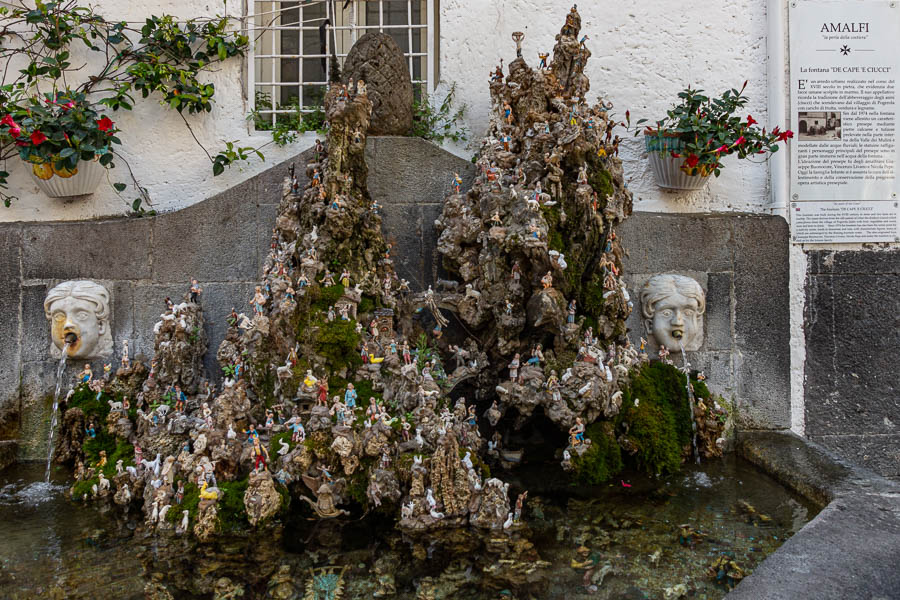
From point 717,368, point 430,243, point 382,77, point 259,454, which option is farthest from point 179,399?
point 717,368

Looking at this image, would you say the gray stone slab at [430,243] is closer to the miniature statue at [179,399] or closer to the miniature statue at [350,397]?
the miniature statue at [350,397]

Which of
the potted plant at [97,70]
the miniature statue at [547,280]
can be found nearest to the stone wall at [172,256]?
the potted plant at [97,70]

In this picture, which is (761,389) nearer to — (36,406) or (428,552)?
(428,552)

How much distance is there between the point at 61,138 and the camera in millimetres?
4637

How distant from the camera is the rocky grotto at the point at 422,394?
3.13 meters

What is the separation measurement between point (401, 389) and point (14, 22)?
3973mm

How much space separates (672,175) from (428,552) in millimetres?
3261

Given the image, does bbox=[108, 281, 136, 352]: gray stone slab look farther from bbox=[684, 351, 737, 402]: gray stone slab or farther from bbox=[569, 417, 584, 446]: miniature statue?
bbox=[684, 351, 737, 402]: gray stone slab

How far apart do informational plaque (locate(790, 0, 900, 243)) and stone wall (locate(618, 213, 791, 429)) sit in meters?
0.49

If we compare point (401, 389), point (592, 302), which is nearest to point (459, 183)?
point (592, 302)

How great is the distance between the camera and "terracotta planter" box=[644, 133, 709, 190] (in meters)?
4.88

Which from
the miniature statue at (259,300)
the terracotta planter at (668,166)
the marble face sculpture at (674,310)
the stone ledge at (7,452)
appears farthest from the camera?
the terracotta planter at (668,166)

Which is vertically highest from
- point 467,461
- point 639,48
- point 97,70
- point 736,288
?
point 639,48

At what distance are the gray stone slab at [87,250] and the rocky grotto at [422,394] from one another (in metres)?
0.19
